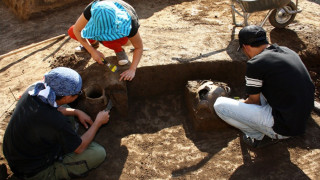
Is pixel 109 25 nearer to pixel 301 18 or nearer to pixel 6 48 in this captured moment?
pixel 6 48

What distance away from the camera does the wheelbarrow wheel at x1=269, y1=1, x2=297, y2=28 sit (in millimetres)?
4406

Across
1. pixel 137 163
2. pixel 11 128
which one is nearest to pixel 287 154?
pixel 137 163

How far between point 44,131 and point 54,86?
389mm

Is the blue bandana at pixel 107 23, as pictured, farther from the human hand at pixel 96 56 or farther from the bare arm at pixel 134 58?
the human hand at pixel 96 56

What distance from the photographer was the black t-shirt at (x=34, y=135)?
2.09m

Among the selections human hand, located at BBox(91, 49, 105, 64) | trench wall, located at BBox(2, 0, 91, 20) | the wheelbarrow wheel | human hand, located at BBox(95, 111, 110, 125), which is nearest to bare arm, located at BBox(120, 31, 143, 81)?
human hand, located at BBox(91, 49, 105, 64)

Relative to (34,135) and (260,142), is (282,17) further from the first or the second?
(34,135)

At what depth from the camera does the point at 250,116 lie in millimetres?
2754

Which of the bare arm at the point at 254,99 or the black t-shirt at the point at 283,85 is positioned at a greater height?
the black t-shirt at the point at 283,85

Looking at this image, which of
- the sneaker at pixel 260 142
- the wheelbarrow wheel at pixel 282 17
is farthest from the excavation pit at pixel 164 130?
the wheelbarrow wheel at pixel 282 17

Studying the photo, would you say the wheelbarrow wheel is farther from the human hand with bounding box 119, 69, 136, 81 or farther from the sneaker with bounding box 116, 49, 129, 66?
the human hand with bounding box 119, 69, 136, 81

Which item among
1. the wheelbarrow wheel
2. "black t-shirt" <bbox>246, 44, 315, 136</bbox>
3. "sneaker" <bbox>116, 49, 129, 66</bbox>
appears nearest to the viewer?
"black t-shirt" <bbox>246, 44, 315, 136</bbox>

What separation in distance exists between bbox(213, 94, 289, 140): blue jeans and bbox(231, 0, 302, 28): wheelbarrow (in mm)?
1763

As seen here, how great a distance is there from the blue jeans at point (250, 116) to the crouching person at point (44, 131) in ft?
5.27
